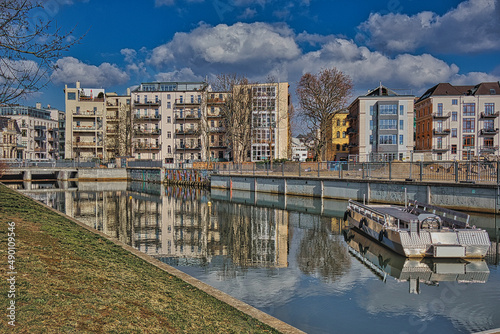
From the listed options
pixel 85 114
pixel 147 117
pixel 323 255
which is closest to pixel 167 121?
pixel 147 117

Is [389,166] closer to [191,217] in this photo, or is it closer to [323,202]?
[323,202]

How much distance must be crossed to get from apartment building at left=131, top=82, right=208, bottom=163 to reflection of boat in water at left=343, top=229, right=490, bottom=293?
238 ft

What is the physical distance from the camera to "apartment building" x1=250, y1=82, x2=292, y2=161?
3009 inches

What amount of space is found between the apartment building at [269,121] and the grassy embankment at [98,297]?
2574 inches

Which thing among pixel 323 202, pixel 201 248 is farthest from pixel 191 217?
pixel 323 202

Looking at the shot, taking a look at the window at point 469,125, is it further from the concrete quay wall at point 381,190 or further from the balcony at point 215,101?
the concrete quay wall at point 381,190

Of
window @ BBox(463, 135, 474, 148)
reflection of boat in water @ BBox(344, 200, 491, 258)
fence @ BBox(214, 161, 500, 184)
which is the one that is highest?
window @ BBox(463, 135, 474, 148)

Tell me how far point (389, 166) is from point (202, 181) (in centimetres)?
3281

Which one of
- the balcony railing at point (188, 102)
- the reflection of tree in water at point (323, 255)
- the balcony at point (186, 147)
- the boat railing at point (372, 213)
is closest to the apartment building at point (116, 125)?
the balcony railing at point (188, 102)

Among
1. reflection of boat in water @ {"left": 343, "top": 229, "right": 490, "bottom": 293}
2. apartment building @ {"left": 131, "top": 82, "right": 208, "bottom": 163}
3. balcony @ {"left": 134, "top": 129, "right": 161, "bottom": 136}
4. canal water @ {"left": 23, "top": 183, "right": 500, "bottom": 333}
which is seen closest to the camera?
canal water @ {"left": 23, "top": 183, "right": 500, "bottom": 333}

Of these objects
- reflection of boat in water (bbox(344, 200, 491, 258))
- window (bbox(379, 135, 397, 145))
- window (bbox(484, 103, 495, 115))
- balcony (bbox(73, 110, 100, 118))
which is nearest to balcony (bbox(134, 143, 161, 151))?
balcony (bbox(73, 110, 100, 118))

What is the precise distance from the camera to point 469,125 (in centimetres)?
7650

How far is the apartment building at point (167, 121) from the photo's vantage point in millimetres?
88750

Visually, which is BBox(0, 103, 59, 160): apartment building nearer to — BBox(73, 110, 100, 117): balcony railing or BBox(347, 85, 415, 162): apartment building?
BBox(73, 110, 100, 117): balcony railing
